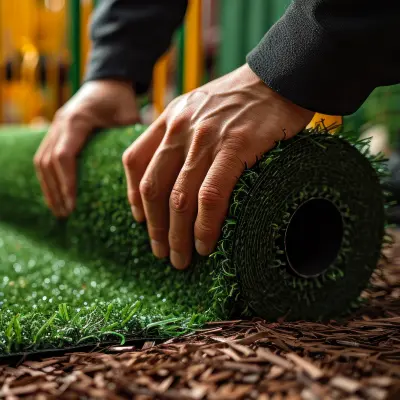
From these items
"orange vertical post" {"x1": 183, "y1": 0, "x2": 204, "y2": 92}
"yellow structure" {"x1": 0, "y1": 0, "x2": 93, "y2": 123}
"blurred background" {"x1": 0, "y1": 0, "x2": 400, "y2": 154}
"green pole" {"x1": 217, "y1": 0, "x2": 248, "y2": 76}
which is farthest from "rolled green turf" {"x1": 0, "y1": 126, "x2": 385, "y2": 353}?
"yellow structure" {"x1": 0, "y1": 0, "x2": 93, "y2": 123}

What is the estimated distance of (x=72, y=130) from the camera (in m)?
1.59

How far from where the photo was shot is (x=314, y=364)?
0.73 m

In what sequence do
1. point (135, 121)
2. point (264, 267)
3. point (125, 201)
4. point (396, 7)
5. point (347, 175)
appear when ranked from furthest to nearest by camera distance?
point (135, 121), point (125, 201), point (347, 175), point (264, 267), point (396, 7)

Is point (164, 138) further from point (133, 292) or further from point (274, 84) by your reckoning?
point (133, 292)

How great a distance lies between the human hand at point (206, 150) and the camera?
0.95 metres

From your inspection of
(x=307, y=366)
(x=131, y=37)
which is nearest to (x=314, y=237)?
(x=307, y=366)

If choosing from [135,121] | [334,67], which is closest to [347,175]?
A: [334,67]

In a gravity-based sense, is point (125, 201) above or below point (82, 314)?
above

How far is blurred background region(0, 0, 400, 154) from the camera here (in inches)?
113

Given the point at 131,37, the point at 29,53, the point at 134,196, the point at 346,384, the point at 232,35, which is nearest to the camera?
the point at 346,384

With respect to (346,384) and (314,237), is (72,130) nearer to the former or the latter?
(314,237)

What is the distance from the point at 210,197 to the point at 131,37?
1.01 meters

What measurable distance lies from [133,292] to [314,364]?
602 mm

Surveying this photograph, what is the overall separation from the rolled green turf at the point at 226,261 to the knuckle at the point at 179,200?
93 millimetres
